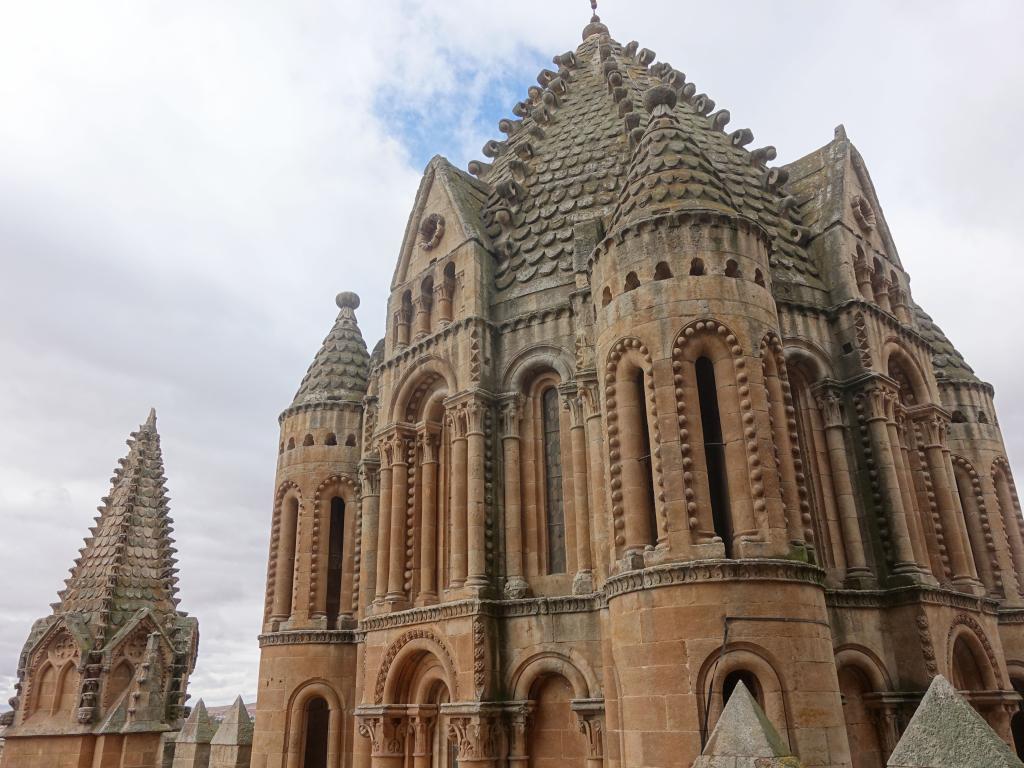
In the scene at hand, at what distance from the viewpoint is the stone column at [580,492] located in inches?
691

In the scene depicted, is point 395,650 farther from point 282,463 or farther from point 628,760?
point 282,463

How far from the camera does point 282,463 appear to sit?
2766cm

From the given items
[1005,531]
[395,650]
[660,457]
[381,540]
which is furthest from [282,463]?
[1005,531]

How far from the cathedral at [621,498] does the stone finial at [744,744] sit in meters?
0.53

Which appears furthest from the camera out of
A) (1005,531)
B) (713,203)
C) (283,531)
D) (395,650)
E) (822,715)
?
(283,531)

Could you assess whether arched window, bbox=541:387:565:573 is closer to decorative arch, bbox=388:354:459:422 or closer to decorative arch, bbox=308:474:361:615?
decorative arch, bbox=388:354:459:422

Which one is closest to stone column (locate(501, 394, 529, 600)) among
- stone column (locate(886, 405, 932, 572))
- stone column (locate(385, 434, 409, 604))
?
Answer: stone column (locate(385, 434, 409, 604))

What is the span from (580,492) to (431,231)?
33.1 feet

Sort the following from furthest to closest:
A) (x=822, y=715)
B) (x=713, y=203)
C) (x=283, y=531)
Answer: (x=283, y=531), (x=713, y=203), (x=822, y=715)

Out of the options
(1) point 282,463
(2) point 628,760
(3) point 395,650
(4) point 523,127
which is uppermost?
(4) point 523,127

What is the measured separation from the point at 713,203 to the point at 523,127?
13091 mm

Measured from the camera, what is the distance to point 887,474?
1830cm

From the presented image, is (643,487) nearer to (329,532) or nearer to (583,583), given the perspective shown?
(583,583)

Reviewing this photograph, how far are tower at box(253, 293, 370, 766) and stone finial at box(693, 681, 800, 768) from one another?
16739 mm
